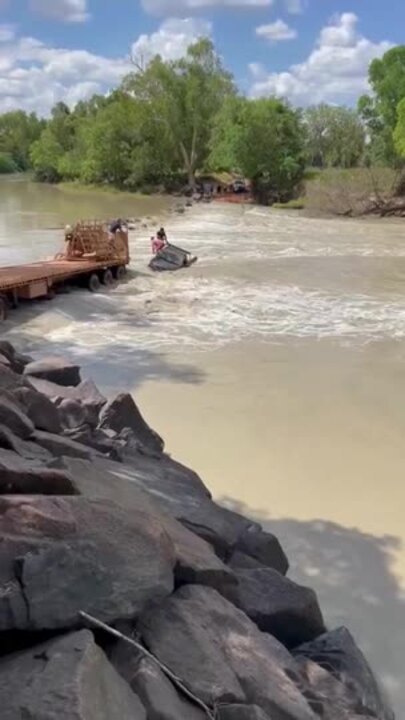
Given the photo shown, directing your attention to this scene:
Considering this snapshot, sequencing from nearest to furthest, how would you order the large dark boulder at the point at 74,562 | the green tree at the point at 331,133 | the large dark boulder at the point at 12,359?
the large dark boulder at the point at 74,562 < the large dark boulder at the point at 12,359 < the green tree at the point at 331,133

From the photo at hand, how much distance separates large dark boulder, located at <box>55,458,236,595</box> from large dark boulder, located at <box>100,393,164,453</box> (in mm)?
2156

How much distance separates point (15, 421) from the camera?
5816 mm

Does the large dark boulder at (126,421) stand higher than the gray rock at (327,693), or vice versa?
the large dark boulder at (126,421)

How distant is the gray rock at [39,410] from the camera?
654 cm

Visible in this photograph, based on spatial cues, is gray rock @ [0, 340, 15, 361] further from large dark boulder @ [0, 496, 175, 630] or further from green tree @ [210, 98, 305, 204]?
green tree @ [210, 98, 305, 204]

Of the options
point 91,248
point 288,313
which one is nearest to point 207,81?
point 91,248

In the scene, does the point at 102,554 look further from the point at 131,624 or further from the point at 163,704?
the point at 163,704

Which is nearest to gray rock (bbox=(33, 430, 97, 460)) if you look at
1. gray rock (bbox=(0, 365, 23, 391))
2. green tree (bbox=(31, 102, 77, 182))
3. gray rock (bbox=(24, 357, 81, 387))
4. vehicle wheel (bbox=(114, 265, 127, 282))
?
gray rock (bbox=(0, 365, 23, 391))

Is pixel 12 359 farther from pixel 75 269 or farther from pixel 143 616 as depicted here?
pixel 75 269

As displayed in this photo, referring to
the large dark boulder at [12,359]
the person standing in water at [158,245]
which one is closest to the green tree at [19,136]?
the person standing in water at [158,245]

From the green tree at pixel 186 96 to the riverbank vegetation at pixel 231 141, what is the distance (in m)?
0.08

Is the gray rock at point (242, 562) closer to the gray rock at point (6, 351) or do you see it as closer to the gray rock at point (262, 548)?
A: the gray rock at point (262, 548)

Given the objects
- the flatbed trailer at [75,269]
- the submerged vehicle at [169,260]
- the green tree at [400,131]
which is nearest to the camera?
the flatbed trailer at [75,269]

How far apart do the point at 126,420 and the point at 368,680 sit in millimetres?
3721
